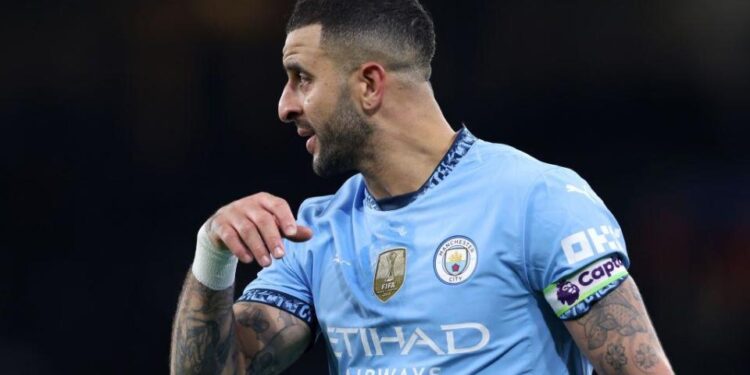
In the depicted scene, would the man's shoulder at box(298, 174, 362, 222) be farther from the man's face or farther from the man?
the man's face

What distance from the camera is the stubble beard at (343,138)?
291cm

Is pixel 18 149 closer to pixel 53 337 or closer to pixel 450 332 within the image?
pixel 53 337

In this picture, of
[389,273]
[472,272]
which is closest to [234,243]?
[389,273]

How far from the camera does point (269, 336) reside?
115 inches

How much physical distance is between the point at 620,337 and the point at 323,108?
3.08 ft

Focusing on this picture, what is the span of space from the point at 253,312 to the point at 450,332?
0.58 m

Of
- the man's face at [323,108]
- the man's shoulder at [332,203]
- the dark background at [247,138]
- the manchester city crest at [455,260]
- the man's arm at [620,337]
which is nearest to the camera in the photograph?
the man's arm at [620,337]

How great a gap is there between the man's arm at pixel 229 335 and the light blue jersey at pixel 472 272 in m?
0.06

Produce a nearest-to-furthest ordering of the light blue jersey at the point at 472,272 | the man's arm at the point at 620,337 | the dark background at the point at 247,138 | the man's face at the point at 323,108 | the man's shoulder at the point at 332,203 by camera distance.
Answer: the man's arm at the point at 620,337
the light blue jersey at the point at 472,272
the man's face at the point at 323,108
the man's shoulder at the point at 332,203
the dark background at the point at 247,138

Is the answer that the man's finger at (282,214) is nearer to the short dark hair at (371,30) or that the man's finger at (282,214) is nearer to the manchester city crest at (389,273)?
the manchester city crest at (389,273)

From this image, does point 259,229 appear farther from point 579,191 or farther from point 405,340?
point 579,191

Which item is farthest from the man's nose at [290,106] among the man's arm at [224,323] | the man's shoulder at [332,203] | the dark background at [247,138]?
the dark background at [247,138]

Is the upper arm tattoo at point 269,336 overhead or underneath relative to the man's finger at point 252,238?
underneath

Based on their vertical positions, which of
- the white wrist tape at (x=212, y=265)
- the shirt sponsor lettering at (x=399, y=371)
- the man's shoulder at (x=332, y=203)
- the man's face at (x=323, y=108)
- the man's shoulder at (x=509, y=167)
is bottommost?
the shirt sponsor lettering at (x=399, y=371)
